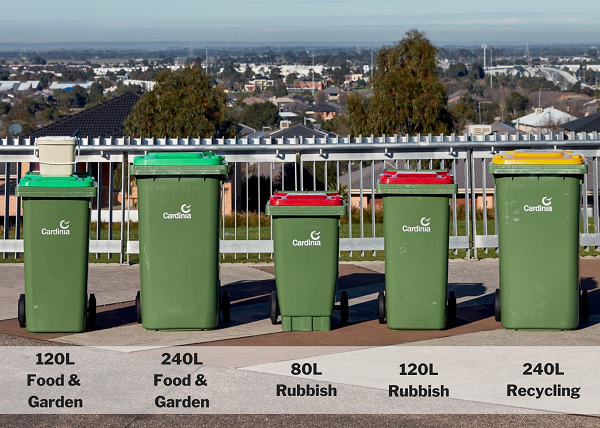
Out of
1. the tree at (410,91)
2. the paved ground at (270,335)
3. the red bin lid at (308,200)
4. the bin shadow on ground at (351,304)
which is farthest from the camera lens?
the tree at (410,91)

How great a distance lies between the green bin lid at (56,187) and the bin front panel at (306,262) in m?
1.43

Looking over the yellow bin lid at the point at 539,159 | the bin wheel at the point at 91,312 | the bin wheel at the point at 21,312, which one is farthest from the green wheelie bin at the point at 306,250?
the bin wheel at the point at 21,312

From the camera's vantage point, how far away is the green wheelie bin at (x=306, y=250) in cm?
736

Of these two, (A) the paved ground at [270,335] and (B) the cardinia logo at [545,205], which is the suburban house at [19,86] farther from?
(B) the cardinia logo at [545,205]

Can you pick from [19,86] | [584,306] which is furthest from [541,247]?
[19,86]

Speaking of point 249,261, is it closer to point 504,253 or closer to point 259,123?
point 504,253

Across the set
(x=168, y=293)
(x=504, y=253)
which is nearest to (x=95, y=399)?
(x=168, y=293)

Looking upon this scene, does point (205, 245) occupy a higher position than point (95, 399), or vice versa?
point (205, 245)

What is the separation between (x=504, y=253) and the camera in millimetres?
7379

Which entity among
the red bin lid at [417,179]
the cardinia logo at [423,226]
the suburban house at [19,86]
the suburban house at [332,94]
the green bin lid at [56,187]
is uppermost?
the suburban house at [19,86]

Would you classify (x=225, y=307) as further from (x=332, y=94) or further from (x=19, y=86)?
(x=19, y=86)

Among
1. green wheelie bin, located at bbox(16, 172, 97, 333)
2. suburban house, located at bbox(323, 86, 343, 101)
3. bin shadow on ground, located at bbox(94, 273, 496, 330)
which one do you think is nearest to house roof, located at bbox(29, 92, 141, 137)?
bin shadow on ground, located at bbox(94, 273, 496, 330)

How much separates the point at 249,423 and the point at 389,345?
75.2 inches

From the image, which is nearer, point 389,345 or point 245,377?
point 245,377
